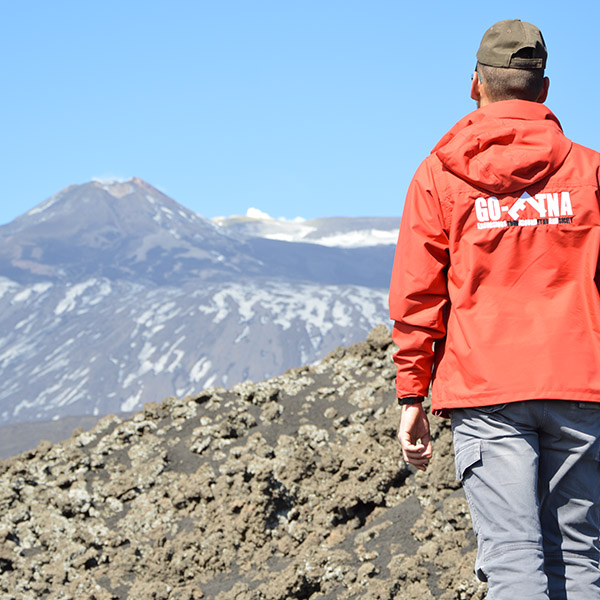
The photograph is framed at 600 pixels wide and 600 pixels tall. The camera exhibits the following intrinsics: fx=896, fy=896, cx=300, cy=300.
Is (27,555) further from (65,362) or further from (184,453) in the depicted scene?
(65,362)

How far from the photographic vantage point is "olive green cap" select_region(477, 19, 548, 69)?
2.14 metres

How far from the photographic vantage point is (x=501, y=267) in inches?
81.9

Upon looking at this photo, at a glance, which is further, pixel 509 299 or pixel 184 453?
pixel 184 453

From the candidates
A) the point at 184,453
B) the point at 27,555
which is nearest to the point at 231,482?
the point at 184,453

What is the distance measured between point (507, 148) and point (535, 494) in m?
0.80

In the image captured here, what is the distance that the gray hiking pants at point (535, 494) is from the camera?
1960 mm

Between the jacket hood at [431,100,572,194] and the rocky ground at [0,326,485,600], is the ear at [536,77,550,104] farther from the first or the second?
the rocky ground at [0,326,485,600]

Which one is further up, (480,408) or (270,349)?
(480,408)

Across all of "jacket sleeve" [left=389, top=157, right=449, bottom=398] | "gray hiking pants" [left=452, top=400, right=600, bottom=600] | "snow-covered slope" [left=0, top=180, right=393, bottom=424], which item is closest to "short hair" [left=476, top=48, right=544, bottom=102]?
"jacket sleeve" [left=389, top=157, right=449, bottom=398]

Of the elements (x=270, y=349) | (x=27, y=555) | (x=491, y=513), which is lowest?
(x=270, y=349)

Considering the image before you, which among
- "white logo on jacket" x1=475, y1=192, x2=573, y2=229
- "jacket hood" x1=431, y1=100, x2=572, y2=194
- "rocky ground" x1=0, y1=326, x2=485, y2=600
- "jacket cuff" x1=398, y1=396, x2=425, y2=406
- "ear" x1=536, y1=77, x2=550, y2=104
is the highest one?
"ear" x1=536, y1=77, x2=550, y2=104

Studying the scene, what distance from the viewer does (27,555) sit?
558cm

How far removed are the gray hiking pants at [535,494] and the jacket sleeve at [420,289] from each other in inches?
7.2

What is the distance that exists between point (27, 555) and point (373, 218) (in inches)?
5124
